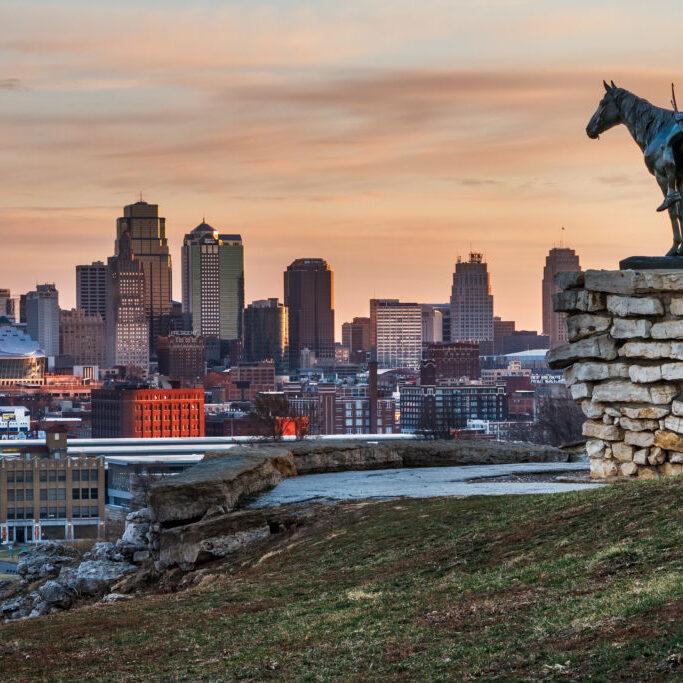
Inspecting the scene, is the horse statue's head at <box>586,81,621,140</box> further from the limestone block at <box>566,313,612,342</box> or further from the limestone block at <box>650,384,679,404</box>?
the limestone block at <box>650,384,679,404</box>

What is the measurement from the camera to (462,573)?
9664 millimetres

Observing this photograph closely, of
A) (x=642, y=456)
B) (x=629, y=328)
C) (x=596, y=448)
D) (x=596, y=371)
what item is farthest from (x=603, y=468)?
(x=629, y=328)

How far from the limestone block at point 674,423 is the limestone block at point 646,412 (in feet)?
0.19

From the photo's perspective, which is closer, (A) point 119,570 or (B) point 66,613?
(B) point 66,613

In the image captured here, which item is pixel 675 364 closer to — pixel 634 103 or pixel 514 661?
pixel 634 103

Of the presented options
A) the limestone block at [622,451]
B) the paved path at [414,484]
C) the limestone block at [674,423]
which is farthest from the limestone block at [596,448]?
the limestone block at [674,423]

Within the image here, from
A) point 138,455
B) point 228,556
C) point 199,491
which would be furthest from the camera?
point 138,455

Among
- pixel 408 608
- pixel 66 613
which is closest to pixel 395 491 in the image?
pixel 66 613

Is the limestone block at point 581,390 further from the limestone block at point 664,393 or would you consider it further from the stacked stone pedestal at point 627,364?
the limestone block at point 664,393

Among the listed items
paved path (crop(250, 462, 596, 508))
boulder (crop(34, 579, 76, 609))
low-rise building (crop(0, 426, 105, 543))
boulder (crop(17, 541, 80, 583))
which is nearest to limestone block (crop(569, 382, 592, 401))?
paved path (crop(250, 462, 596, 508))

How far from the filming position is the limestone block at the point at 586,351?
13.8 metres

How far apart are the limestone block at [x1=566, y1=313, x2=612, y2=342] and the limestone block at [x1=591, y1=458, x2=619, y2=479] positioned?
1.21 metres

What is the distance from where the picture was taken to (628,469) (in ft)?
45.4

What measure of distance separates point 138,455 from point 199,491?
363 ft
